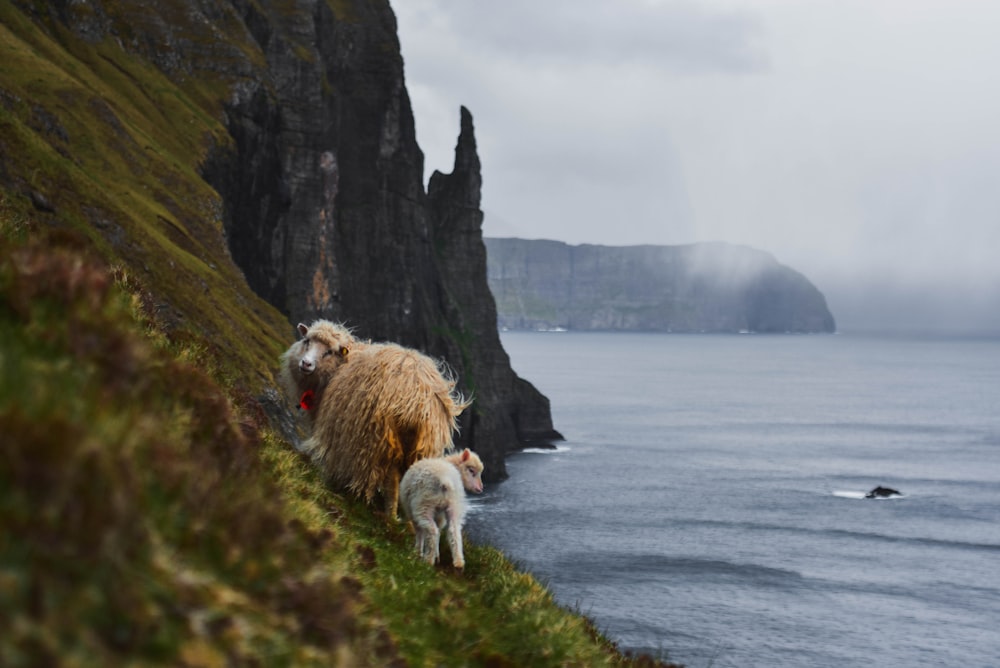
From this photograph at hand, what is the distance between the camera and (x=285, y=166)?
3725 inches

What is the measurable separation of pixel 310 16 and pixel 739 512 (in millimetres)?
73671

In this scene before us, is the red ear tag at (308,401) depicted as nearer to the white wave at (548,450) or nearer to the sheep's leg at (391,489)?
the sheep's leg at (391,489)

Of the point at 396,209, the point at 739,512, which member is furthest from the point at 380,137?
the point at 739,512

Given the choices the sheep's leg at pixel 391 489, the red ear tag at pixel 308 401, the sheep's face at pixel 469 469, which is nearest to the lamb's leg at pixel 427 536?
the sheep's face at pixel 469 469

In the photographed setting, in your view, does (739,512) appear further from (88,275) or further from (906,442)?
(88,275)

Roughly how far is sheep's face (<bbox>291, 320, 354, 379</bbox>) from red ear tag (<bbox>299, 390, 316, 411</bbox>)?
0.31 meters

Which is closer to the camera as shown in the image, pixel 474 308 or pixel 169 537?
pixel 169 537

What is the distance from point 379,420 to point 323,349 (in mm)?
1927

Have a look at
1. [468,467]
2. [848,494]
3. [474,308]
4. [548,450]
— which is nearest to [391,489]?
[468,467]

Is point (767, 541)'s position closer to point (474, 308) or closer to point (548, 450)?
point (548, 450)

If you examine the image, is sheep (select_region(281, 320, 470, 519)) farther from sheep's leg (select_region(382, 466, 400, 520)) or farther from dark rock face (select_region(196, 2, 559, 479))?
dark rock face (select_region(196, 2, 559, 479))

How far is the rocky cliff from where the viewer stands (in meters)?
46.2

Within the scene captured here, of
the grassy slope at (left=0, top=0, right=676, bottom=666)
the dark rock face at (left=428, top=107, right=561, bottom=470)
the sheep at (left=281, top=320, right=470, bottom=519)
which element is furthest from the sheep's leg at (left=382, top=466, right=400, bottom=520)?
the dark rock face at (left=428, top=107, right=561, bottom=470)

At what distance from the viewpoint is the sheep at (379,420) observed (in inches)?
511
